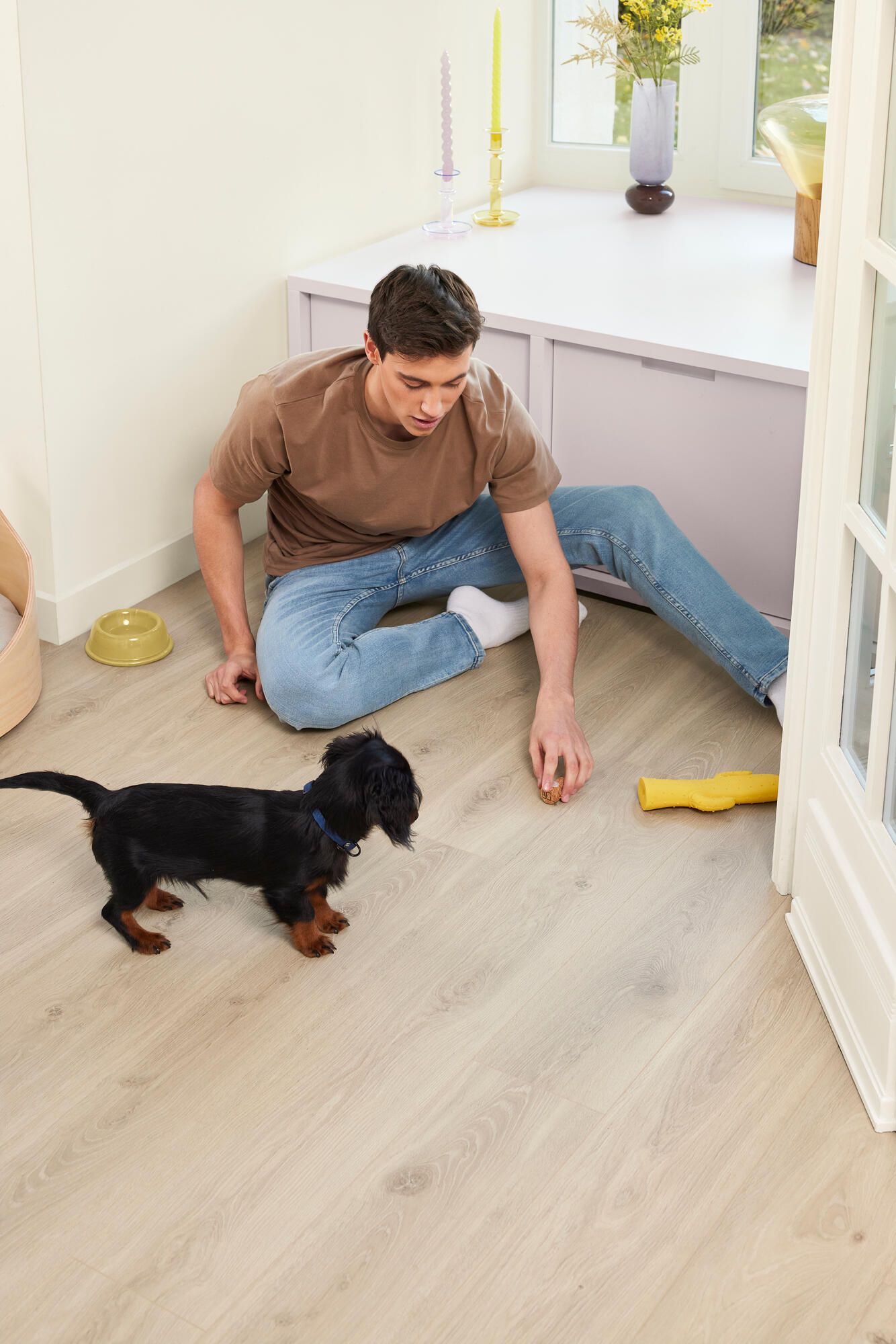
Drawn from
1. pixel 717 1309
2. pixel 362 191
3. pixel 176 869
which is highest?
pixel 362 191

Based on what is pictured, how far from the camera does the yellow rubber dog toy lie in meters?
2.06

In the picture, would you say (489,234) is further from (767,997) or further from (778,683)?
(767,997)

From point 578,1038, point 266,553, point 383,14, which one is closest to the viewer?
point 578,1038

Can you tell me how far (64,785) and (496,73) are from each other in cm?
195

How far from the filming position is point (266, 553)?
2.47 m

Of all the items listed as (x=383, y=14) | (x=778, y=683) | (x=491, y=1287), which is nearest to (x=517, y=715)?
(x=778, y=683)

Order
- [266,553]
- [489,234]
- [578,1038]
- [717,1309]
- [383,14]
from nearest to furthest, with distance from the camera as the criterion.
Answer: [717,1309]
[578,1038]
[266,553]
[383,14]
[489,234]

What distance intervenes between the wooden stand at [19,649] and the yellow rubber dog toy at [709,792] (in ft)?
3.31

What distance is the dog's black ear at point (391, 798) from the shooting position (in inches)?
62.2

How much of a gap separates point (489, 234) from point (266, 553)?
3.47 ft

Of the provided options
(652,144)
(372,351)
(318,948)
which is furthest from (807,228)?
(318,948)

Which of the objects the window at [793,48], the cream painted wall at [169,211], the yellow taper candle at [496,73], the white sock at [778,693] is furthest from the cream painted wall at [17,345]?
the window at [793,48]

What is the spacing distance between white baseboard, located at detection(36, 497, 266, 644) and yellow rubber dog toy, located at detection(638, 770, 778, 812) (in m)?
1.12

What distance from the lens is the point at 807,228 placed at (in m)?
2.73
